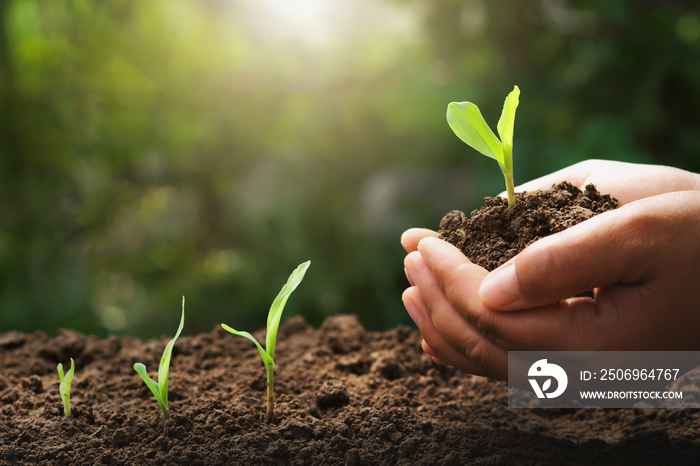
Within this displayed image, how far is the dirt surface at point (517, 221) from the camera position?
980mm

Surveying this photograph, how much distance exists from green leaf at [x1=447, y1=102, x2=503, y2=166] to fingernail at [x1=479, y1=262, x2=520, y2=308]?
0.27m

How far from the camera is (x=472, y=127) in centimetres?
100

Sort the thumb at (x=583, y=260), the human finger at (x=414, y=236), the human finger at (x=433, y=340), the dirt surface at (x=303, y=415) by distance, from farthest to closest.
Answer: the human finger at (x=414, y=236) → the human finger at (x=433, y=340) → the dirt surface at (x=303, y=415) → the thumb at (x=583, y=260)

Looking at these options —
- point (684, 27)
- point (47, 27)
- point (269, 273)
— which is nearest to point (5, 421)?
point (269, 273)

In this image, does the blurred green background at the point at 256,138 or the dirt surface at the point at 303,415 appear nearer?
the dirt surface at the point at 303,415

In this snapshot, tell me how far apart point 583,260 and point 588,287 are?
63 millimetres

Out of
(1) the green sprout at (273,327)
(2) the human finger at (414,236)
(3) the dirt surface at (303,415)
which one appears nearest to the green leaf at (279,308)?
(1) the green sprout at (273,327)

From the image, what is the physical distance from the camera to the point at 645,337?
2.82ft

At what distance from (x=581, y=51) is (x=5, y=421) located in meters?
2.62

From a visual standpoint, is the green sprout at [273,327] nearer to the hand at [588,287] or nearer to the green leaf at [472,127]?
the hand at [588,287]

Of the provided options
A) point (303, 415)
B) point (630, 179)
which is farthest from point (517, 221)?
point (303, 415)

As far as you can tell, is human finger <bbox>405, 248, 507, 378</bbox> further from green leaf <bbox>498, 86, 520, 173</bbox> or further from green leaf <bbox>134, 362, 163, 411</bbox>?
green leaf <bbox>134, 362, 163, 411</bbox>

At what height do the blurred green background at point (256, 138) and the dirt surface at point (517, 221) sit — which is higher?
the blurred green background at point (256, 138)

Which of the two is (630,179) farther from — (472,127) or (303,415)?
(303,415)
